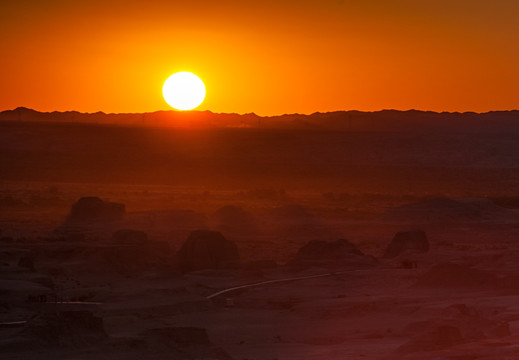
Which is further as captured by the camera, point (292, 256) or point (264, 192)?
point (264, 192)

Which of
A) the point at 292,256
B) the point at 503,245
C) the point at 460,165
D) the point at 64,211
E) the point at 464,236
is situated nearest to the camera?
the point at 292,256

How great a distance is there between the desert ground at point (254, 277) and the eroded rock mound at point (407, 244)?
0.06 meters

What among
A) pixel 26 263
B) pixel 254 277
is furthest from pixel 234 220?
pixel 26 263

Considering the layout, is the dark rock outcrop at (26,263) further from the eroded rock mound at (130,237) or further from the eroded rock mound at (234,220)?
the eroded rock mound at (234,220)

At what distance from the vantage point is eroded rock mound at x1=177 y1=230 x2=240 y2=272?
115 feet

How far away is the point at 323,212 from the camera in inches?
2488

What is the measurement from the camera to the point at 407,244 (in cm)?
4053

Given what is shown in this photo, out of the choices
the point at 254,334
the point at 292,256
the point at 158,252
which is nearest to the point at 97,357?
the point at 254,334

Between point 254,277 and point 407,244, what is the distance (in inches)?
373

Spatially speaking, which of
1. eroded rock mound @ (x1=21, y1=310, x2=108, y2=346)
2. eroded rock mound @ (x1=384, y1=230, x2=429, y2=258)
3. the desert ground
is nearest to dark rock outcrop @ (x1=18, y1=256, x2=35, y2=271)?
the desert ground

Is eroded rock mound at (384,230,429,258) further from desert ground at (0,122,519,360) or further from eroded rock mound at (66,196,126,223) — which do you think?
eroded rock mound at (66,196,126,223)

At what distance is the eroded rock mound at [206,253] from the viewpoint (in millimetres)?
34906

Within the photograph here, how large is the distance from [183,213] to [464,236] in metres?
14.5

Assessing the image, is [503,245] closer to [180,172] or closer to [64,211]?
[64,211]
